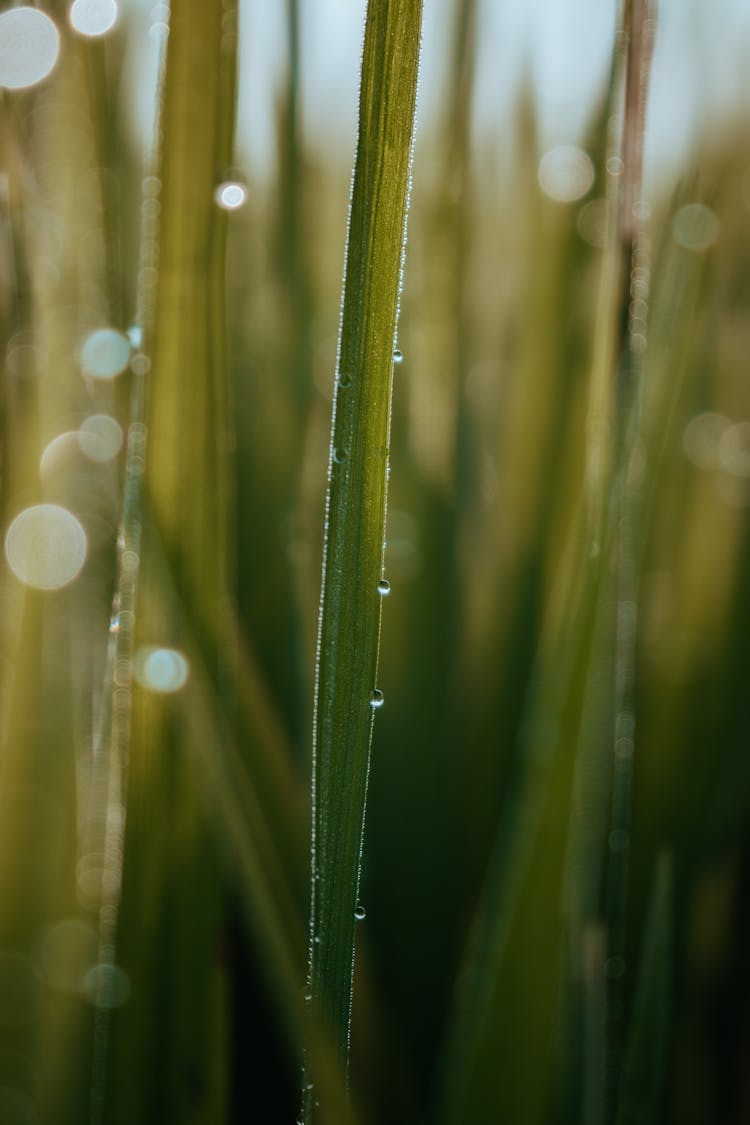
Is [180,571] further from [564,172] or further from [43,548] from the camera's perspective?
[564,172]

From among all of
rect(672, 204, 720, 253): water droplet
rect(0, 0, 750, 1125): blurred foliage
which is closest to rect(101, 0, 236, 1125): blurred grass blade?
rect(0, 0, 750, 1125): blurred foliage

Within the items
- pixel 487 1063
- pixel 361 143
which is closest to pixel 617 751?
pixel 487 1063

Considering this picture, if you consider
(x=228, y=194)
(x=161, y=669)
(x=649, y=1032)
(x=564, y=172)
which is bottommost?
(x=649, y=1032)

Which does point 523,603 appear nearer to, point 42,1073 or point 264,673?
point 264,673

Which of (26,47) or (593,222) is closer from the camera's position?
(26,47)

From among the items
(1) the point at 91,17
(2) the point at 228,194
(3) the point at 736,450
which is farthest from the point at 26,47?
(3) the point at 736,450

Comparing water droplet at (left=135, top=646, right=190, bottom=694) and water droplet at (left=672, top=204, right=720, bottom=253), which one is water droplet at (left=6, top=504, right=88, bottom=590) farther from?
water droplet at (left=672, top=204, right=720, bottom=253)
